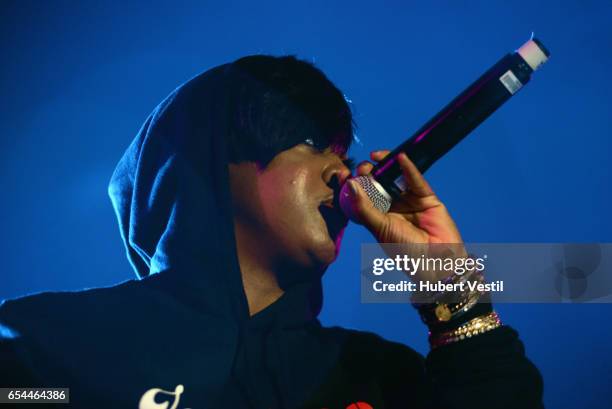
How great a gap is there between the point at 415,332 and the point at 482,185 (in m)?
0.36

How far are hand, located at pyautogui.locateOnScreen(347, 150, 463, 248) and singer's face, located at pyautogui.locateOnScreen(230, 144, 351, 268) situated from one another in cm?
7

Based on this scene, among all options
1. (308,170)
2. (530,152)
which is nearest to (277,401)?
(308,170)

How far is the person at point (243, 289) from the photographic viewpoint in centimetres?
72

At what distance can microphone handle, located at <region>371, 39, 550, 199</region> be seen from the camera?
0.68 metres

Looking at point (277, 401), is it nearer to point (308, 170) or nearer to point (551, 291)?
point (308, 170)

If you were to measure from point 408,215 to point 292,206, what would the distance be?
206 millimetres

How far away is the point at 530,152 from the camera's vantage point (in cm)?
111

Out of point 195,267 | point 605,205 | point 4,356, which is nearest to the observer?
point 4,356

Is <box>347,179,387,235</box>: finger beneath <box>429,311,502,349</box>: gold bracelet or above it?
above

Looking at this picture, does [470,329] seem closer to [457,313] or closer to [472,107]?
[457,313]

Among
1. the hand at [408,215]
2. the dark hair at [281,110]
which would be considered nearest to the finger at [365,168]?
the hand at [408,215]

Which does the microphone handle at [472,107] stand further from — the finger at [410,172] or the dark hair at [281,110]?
the dark hair at [281,110]

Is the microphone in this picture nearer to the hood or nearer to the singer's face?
the singer's face

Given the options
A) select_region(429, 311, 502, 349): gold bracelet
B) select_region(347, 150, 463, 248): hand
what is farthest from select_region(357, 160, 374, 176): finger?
select_region(429, 311, 502, 349): gold bracelet
